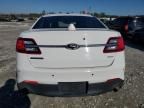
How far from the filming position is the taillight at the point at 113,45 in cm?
403

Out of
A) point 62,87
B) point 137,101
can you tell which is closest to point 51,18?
point 62,87

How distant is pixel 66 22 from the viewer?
17.6ft

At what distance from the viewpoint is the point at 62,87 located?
4.00 meters

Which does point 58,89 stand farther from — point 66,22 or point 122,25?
point 122,25

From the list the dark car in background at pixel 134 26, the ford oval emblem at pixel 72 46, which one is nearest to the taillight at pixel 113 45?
the ford oval emblem at pixel 72 46

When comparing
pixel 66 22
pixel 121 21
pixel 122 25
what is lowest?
pixel 122 25

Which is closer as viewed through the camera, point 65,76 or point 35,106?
point 65,76

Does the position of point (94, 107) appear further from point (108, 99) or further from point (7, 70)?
point (7, 70)

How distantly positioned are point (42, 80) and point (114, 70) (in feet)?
3.66

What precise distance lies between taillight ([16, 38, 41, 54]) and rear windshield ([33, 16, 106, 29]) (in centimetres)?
107

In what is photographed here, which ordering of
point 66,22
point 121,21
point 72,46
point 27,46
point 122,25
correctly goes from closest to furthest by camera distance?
point 72,46 → point 27,46 → point 66,22 → point 122,25 → point 121,21

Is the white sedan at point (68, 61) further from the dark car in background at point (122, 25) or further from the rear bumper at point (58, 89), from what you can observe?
the dark car in background at point (122, 25)

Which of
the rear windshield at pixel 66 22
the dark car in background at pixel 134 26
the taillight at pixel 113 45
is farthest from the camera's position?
the dark car in background at pixel 134 26

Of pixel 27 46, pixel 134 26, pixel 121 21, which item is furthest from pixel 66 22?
pixel 121 21
